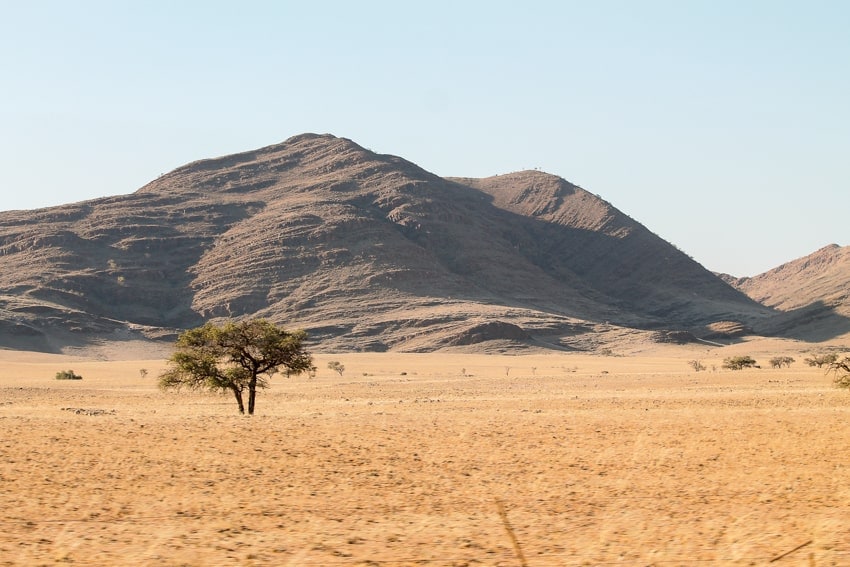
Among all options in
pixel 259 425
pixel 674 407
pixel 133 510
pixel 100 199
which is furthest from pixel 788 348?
pixel 100 199

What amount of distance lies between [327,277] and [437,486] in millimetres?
130996

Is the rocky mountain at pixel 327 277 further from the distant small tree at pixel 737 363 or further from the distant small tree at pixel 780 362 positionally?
the distant small tree at pixel 737 363

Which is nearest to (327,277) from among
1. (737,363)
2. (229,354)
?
(737,363)

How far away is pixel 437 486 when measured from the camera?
1878 centimetres

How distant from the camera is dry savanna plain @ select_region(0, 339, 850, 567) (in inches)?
502

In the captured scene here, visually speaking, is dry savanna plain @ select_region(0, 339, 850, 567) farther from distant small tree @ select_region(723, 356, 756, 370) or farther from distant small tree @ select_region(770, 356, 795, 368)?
distant small tree @ select_region(770, 356, 795, 368)

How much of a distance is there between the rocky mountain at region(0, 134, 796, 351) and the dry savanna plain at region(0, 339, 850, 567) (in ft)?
302

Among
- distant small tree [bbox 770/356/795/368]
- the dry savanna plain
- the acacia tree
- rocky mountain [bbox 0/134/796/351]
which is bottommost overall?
distant small tree [bbox 770/356/795/368]

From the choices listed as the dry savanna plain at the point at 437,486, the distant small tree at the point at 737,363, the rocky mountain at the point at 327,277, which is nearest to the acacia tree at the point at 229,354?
the dry savanna plain at the point at 437,486

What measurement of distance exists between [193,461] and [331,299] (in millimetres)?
121126

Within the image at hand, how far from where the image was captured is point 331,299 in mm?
141875

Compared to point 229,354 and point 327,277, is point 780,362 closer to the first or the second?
point 229,354

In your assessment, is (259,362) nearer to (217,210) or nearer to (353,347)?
(353,347)

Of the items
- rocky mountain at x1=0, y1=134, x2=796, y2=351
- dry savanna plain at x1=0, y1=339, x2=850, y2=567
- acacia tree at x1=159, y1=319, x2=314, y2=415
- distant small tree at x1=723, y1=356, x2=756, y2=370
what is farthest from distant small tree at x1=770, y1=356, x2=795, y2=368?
acacia tree at x1=159, y1=319, x2=314, y2=415
